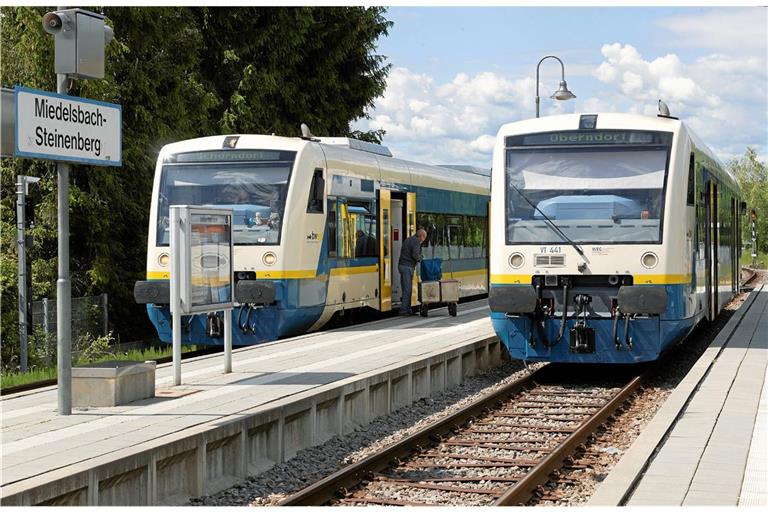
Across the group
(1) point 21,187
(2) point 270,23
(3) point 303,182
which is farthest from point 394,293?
(2) point 270,23

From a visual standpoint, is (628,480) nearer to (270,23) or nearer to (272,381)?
(272,381)

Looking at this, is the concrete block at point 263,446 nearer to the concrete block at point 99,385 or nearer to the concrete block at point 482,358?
the concrete block at point 99,385

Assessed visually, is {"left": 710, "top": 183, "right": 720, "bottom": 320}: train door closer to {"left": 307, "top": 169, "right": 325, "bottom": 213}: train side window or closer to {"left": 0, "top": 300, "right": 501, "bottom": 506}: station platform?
{"left": 0, "top": 300, "right": 501, "bottom": 506}: station platform

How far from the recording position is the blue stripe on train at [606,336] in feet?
46.5

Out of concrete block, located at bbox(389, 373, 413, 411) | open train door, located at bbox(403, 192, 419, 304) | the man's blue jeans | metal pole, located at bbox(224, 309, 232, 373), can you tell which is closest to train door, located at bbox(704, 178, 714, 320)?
the man's blue jeans

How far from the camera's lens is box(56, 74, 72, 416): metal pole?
9906 millimetres

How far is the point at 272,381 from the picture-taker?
41.3 ft

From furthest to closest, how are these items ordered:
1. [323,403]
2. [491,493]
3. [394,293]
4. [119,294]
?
[119,294]
[394,293]
[323,403]
[491,493]

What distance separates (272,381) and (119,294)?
13468mm

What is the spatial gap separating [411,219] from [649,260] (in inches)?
390

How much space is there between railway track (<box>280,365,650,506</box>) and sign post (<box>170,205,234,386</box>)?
9.02 feet

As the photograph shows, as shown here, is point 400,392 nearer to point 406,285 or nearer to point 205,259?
point 205,259

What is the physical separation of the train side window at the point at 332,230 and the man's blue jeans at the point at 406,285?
108 inches

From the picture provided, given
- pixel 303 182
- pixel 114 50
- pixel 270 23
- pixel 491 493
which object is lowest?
pixel 491 493
